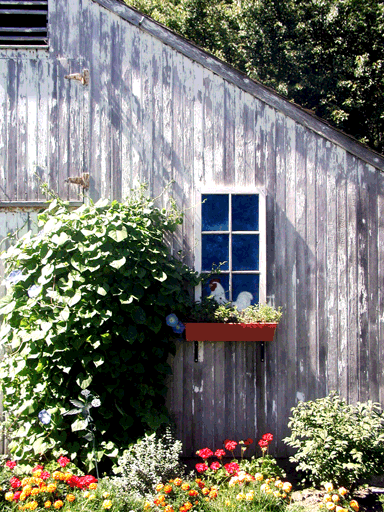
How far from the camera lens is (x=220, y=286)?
14.5 ft

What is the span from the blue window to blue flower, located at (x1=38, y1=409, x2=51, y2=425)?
1.65 m

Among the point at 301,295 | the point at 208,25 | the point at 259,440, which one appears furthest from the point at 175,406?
the point at 208,25

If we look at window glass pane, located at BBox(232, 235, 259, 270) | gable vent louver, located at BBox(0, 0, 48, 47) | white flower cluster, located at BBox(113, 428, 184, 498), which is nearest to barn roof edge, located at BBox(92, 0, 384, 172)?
gable vent louver, located at BBox(0, 0, 48, 47)

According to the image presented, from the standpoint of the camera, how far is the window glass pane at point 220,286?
442 centimetres

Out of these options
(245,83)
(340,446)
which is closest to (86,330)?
(340,446)

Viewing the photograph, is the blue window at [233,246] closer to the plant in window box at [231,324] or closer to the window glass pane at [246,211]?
the window glass pane at [246,211]

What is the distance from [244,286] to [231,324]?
0.49 meters

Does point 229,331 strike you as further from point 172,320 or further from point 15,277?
point 15,277

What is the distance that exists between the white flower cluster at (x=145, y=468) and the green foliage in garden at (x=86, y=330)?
19 centimetres

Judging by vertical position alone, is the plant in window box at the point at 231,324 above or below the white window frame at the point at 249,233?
below

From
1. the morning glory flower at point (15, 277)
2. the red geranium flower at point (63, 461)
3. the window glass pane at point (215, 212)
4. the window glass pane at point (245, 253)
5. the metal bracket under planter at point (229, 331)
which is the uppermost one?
the window glass pane at point (215, 212)

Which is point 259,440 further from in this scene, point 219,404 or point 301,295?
point 301,295

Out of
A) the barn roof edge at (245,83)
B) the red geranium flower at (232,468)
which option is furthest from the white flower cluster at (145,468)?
the barn roof edge at (245,83)

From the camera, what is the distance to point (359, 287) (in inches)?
174
